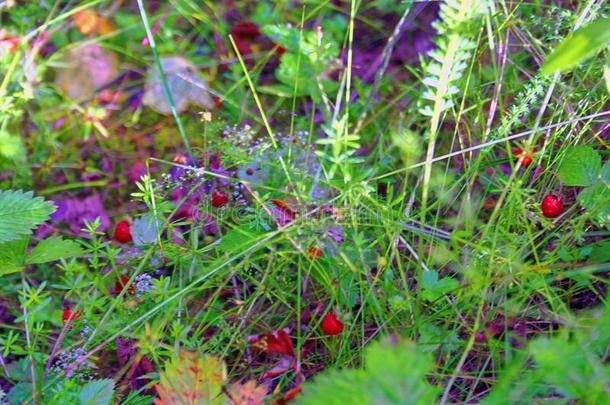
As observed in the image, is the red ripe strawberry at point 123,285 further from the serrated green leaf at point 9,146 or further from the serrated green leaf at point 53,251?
the serrated green leaf at point 9,146

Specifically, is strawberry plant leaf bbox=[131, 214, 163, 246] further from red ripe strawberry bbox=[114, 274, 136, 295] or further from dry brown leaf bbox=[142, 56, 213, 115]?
dry brown leaf bbox=[142, 56, 213, 115]

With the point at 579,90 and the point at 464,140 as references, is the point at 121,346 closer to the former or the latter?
the point at 464,140

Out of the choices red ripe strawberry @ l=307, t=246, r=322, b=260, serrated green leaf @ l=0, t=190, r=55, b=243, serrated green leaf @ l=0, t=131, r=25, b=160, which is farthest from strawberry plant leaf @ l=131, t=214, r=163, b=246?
serrated green leaf @ l=0, t=131, r=25, b=160

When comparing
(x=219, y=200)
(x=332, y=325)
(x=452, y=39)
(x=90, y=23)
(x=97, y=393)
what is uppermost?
(x=452, y=39)

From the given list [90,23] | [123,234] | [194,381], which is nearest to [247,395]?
[194,381]

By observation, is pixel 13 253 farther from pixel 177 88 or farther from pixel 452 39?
pixel 452 39

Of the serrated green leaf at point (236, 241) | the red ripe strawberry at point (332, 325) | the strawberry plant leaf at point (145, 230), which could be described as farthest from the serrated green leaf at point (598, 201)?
the strawberry plant leaf at point (145, 230)

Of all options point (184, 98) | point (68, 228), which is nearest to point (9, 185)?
point (68, 228)
